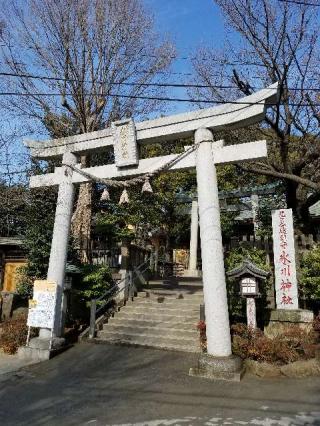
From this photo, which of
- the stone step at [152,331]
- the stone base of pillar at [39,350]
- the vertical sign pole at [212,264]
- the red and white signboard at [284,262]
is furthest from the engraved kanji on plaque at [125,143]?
the stone base of pillar at [39,350]

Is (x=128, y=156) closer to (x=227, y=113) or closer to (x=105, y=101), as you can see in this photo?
(x=227, y=113)

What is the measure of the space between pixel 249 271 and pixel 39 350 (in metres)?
5.69

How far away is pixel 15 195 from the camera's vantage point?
17016 millimetres

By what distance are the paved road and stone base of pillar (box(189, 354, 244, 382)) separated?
20 centimetres

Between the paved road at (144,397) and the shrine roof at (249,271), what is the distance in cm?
234

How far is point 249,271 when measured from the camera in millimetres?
9102

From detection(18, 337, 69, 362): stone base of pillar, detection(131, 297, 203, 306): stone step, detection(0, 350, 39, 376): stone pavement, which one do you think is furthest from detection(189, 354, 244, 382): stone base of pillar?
detection(131, 297, 203, 306): stone step

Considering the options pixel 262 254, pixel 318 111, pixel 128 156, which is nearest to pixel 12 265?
pixel 128 156

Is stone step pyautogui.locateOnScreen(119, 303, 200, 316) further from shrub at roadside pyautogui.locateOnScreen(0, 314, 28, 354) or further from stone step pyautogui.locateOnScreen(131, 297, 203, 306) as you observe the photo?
shrub at roadside pyautogui.locateOnScreen(0, 314, 28, 354)

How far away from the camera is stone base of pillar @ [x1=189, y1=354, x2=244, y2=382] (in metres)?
7.50

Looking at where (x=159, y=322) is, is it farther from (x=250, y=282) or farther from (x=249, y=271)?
(x=249, y=271)

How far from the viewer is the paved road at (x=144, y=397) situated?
565cm

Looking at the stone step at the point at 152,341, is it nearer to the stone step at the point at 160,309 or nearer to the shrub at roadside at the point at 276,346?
the shrub at roadside at the point at 276,346

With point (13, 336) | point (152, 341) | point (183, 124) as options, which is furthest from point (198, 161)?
point (13, 336)
